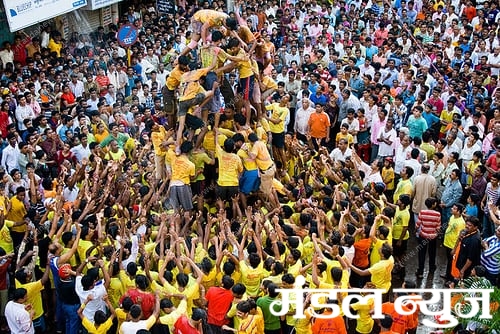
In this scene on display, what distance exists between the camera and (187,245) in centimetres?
948

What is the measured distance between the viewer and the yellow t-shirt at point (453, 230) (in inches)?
397

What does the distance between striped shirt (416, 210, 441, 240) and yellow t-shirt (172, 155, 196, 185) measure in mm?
3108

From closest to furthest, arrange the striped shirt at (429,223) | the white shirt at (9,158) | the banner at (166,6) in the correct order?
1. the striped shirt at (429,223)
2. the white shirt at (9,158)
3. the banner at (166,6)

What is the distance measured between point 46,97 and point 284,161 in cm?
487

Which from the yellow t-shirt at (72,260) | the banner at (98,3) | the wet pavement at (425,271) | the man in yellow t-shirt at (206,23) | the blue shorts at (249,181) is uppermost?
the man in yellow t-shirt at (206,23)

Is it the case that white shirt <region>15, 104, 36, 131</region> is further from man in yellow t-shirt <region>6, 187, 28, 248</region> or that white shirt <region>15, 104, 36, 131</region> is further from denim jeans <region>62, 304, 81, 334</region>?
denim jeans <region>62, 304, 81, 334</region>

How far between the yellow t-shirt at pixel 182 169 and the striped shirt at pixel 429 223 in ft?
10.2

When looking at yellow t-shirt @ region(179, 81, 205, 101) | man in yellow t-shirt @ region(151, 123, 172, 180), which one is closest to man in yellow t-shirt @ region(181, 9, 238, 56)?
yellow t-shirt @ region(179, 81, 205, 101)

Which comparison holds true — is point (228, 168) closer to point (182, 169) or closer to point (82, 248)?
point (182, 169)

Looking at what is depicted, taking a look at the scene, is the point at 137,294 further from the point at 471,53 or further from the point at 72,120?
the point at 471,53

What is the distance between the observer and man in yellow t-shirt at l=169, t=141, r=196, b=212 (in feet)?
32.3

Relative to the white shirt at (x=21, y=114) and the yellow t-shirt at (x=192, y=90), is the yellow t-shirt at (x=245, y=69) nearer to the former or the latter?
the yellow t-shirt at (x=192, y=90)

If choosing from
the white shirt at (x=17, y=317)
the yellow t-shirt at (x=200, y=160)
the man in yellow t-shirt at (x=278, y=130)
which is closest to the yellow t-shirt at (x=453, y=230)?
the man in yellow t-shirt at (x=278, y=130)

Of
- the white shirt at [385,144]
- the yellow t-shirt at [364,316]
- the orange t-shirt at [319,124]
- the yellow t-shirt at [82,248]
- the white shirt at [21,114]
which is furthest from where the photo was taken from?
the orange t-shirt at [319,124]
